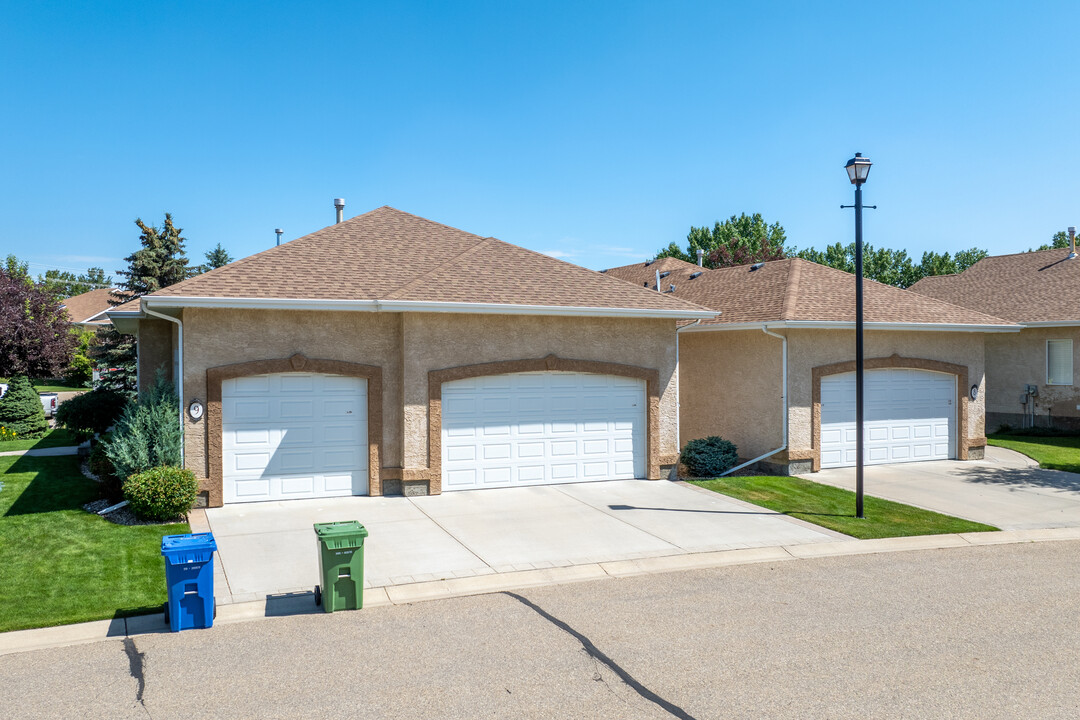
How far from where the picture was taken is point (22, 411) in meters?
24.2

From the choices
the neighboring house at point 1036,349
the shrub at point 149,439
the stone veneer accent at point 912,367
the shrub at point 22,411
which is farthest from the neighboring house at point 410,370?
the neighboring house at point 1036,349

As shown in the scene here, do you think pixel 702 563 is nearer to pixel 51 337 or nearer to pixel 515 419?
pixel 515 419

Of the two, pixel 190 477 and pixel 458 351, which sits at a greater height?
pixel 458 351

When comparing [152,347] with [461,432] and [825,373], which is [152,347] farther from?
[825,373]

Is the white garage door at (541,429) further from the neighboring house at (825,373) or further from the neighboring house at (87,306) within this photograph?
the neighboring house at (87,306)

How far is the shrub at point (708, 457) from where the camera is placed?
16641 mm

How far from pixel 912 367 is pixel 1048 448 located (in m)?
5.90

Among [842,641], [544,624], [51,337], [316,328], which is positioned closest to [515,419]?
[316,328]

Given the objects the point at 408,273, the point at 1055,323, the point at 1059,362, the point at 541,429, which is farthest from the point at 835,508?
the point at 1059,362

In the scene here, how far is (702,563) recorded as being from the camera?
1010cm

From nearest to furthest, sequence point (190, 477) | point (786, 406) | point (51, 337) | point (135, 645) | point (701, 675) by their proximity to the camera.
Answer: point (701, 675)
point (135, 645)
point (190, 477)
point (786, 406)
point (51, 337)

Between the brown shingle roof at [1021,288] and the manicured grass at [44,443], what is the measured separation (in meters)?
27.9

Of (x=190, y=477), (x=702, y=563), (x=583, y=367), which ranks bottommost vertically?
(x=702, y=563)

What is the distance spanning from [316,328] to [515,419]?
159 inches
